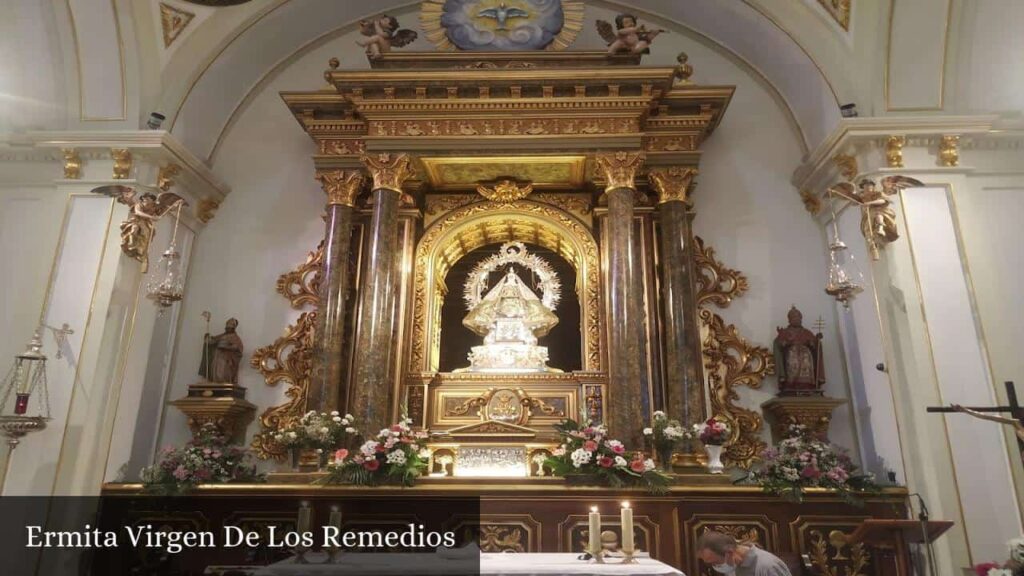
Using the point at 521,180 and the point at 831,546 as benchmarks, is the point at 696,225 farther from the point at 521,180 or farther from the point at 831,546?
the point at 831,546

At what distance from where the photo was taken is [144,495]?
6.54 meters

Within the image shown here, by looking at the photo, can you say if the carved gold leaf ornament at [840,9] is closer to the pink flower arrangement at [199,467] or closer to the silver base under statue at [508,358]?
the silver base under statue at [508,358]

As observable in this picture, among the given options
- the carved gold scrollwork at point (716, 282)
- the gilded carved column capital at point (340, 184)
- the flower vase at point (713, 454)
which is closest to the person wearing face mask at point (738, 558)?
the flower vase at point (713, 454)

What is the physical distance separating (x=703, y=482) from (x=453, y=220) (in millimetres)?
4106

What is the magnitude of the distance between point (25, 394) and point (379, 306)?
3270mm

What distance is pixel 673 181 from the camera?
7.88 meters

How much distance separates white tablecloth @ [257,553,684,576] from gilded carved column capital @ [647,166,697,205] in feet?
15.2

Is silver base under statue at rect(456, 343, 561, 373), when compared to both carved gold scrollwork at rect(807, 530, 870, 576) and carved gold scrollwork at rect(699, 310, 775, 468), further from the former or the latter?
carved gold scrollwork at rect(807, 530, 870, 576)

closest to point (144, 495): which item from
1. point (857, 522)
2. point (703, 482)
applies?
point (703, 482)

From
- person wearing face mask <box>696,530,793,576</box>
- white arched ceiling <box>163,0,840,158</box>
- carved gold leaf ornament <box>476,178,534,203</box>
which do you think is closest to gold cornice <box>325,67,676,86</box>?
carved gold leaf ornament <box>476,178,534,203</box>

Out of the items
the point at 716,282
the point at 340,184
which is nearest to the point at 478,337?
the point at 340,184

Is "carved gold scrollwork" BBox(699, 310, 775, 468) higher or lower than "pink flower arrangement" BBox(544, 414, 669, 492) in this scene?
higher

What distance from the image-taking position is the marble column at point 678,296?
7.12 meters

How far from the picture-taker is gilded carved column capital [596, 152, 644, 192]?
24.4 feet
